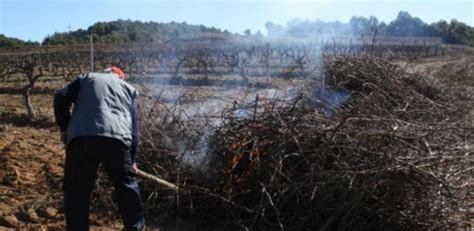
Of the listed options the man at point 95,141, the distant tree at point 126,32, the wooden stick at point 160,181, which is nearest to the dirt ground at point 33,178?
the wooden stick at point 160,181

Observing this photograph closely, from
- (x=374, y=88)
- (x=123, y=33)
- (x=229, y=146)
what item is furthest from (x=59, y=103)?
(x=123, y=33)

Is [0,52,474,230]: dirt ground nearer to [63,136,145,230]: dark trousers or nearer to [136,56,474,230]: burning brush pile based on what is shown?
[136,56,474,230]: burning brush pile

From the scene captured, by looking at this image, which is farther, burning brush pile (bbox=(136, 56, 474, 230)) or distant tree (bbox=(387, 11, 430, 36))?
distant tree (bbox=(387, 11, 430, 36))

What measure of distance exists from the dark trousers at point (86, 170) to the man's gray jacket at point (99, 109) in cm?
6

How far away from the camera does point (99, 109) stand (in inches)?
148

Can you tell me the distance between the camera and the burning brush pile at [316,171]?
402 cm

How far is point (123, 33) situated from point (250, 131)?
59.4 metres

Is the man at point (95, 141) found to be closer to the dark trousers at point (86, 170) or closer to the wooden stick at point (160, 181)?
the dark trousers at point (86, 170)

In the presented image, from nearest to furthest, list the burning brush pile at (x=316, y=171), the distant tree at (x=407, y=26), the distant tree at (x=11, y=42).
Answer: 1. the burning brush pile at (x=316, y=171)
2. the distant tree at (x=11, y=42)
3. the distant tree at (x=407, y=26)

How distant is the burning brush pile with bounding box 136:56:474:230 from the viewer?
4023 mm

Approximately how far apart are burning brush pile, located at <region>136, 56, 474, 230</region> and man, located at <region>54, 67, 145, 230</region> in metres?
0.75

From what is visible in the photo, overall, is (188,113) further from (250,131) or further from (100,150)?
(100,150)

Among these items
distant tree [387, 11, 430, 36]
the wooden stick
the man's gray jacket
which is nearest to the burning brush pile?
the wooden stick

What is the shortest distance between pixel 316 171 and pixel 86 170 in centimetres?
172
